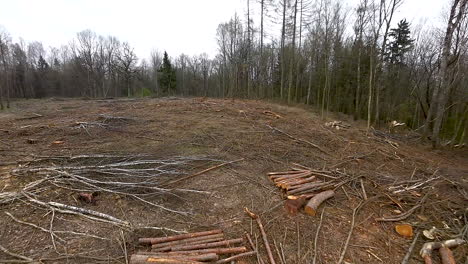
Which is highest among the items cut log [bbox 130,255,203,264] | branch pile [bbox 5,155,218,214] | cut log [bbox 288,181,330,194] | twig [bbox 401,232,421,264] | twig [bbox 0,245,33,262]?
branch pile [bbox 5,155,218,214]

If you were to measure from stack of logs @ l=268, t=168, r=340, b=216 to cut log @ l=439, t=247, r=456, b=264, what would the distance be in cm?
158

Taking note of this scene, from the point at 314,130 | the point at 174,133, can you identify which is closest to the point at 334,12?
the point at 314,130

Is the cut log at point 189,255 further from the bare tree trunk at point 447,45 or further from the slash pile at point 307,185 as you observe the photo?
the bare tree trunk at point 447,45

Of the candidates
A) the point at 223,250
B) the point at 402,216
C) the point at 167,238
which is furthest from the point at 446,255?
the point at 167,238

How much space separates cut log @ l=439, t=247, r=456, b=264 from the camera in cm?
286

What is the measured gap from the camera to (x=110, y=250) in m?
2.86

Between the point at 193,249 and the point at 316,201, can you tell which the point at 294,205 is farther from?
the point at 193,249

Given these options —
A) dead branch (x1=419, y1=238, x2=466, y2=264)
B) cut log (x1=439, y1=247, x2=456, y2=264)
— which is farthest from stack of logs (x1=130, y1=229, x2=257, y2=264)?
cut log (x1=439, y1=247, x2=456, y2=264)

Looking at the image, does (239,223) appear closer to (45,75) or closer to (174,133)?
(174,133)

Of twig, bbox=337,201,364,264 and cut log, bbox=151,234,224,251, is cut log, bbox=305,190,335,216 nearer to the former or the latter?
twig, bbox=337,201,364,264

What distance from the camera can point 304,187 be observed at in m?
4.30

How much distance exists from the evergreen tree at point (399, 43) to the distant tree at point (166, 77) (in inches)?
1207

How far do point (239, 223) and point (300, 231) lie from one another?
0.92 meters

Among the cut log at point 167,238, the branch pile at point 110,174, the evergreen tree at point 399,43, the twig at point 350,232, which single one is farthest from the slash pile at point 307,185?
the evergreen tree at point 399,43
